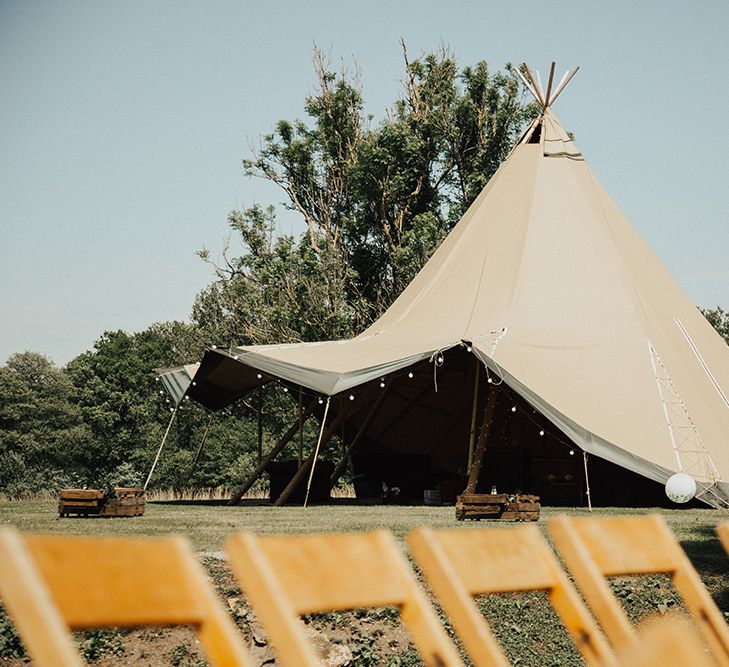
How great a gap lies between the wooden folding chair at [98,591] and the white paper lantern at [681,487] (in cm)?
1085

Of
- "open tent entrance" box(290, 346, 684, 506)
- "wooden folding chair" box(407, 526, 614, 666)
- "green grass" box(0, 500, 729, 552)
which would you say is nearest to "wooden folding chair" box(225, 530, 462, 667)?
"wooden folding chair" box(407, 526, 614, 666)

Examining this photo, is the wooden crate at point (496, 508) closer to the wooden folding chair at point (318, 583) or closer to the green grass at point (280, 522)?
the green grass at point (280, 522)

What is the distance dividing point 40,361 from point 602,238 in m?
42.3

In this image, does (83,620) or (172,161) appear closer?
(83,620)

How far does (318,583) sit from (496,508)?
10.1m

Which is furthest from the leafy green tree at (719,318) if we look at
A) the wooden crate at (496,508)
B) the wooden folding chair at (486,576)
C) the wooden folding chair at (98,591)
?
the wooden folding chair at (98,591)

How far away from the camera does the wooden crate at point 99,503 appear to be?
12026 millimetres

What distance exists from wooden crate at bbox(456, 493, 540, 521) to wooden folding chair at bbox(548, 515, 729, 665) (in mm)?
9085

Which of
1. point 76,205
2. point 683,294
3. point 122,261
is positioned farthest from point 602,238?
point 122,261

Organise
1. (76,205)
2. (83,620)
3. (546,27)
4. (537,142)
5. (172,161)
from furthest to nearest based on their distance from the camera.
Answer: (76,205), (172,161), (546,27), (537,142), (83,620)

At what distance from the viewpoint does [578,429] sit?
12.1 meters

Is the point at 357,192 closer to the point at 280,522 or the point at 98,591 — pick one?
the point at 280,522

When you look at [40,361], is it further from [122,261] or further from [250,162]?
[250,162]

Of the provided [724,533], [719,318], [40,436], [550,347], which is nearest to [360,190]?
[550,347]
